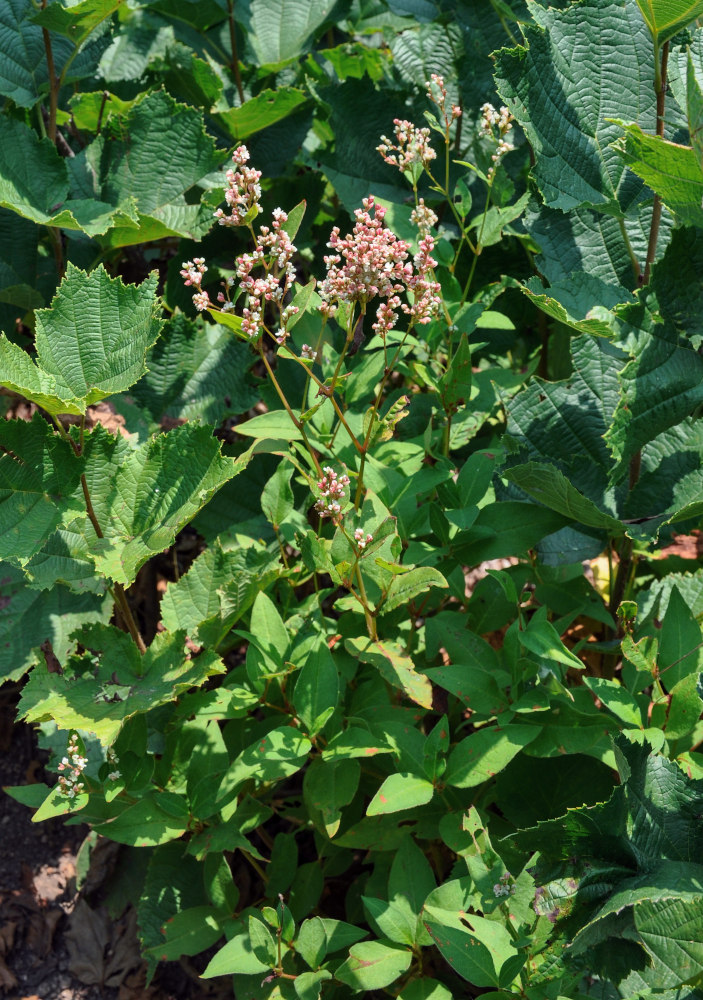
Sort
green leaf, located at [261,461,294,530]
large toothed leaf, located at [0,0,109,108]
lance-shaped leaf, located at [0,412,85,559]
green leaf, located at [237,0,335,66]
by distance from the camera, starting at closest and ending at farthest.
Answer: lance-shaped leaf, located at [0,412,85,559] < green leaf, located at [261,461,294,530] < large toothed leaf, located at [0,0,109,108] < green leaf, located at [237,0,335,66]

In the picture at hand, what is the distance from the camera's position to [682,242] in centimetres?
187

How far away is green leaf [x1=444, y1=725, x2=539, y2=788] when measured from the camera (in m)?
1.84

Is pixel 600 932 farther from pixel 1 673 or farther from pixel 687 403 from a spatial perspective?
pixel 1 673

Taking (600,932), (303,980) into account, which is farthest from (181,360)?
(600,932)

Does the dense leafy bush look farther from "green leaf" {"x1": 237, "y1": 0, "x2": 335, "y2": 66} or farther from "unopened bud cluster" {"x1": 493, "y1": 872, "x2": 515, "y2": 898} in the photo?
"green leaf" {"x1": 237, "y1": 0, "x2": 335, "y2": 66}

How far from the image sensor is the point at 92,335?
2.15 meters

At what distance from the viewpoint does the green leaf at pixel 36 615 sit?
2.40 metres

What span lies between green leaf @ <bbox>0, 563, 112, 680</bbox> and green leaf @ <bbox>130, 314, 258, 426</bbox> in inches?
22.6

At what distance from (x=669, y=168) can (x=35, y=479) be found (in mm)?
1459

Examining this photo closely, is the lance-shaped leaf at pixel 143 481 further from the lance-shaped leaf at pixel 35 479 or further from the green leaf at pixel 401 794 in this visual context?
the green leaf at pixel 401 794

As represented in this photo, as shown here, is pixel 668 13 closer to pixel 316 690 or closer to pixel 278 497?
pixel 278 497

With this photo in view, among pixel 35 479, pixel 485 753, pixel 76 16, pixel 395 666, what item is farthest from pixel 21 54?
pixel 485 753

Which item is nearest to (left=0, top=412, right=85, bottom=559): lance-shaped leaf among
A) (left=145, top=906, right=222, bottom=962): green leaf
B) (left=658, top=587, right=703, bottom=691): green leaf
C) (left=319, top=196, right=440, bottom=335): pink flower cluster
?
(left=319, top=196, right=440, bottom=335): pink flower cluster

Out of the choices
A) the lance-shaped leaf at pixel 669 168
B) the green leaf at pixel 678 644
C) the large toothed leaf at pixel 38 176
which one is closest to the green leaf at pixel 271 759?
the green leaf at pixel 678 644
